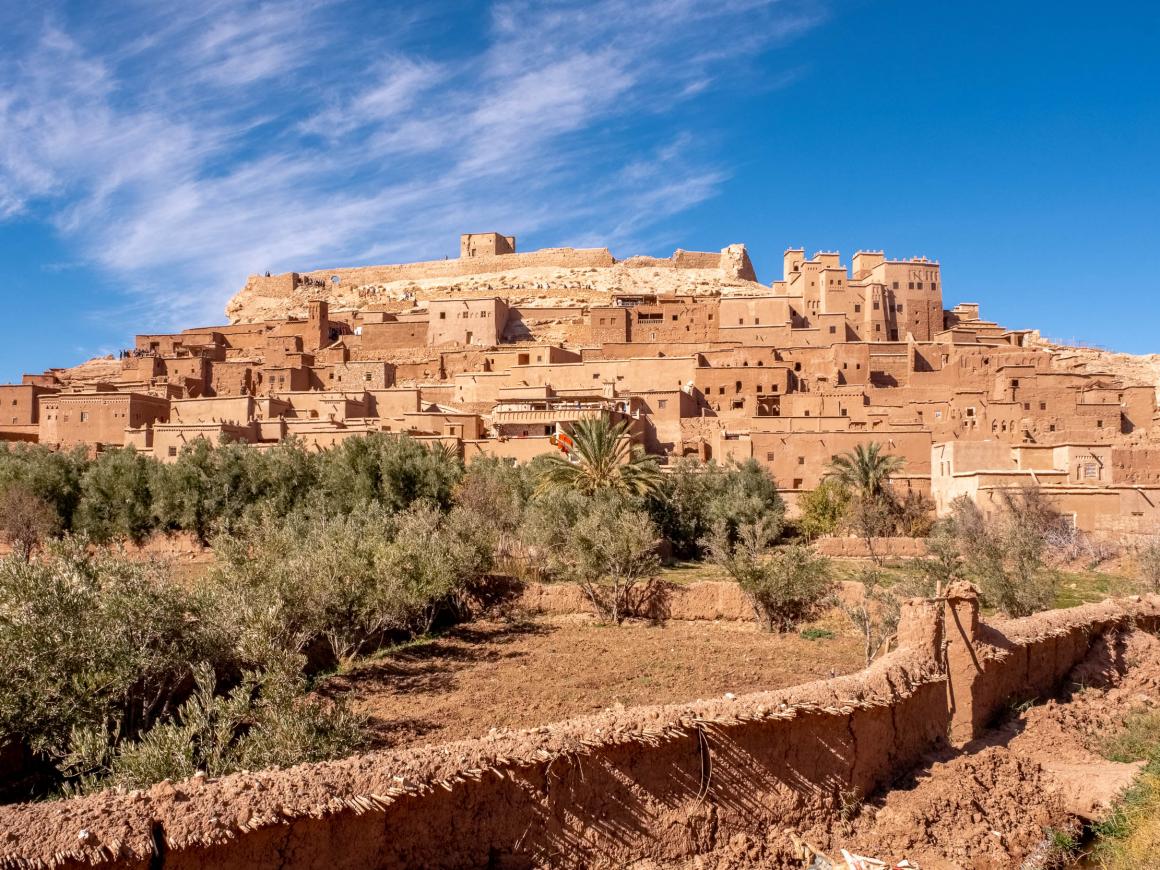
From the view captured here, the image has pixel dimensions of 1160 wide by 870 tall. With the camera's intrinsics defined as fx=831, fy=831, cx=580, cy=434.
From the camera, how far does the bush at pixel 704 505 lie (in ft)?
71.0

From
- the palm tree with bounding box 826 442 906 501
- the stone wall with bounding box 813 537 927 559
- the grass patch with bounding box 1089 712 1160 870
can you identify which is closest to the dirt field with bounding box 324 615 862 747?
the grass patch with bounding box 1089 712 1160 870

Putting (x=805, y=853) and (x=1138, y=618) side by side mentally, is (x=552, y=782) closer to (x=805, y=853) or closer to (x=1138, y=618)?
(x=805, y=853)

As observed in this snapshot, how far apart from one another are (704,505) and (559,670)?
38.5 ft

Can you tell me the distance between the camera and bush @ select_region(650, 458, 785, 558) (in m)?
21.6

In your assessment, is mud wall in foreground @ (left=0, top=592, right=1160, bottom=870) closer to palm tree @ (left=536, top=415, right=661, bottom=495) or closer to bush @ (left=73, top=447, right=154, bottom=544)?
palm tree @ (left=536, top=415, right=661, bottom=495)

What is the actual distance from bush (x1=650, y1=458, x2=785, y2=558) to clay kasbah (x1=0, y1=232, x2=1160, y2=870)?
8.61ft

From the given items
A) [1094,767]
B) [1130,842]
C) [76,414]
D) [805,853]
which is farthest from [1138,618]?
[76,414]

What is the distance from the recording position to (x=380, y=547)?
13461 millimetres

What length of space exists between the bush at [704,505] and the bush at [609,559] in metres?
4.59

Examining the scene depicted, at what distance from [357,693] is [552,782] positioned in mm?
5749

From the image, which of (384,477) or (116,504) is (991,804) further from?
(116,504)

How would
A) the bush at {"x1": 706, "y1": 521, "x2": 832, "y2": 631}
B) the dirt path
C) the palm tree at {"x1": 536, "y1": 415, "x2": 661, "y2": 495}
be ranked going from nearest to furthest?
the dirt path
the bush at {"x1": 706, "y1": 521, "x2": 832, "y2": 631}
the palm tree at {"x1": 536, "y1": 415, "x2": 661, "y2": 495}

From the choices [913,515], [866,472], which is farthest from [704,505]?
[913,515]

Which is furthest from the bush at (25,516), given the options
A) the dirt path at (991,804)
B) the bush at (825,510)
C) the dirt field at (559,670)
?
the dirt path at (991,804)
